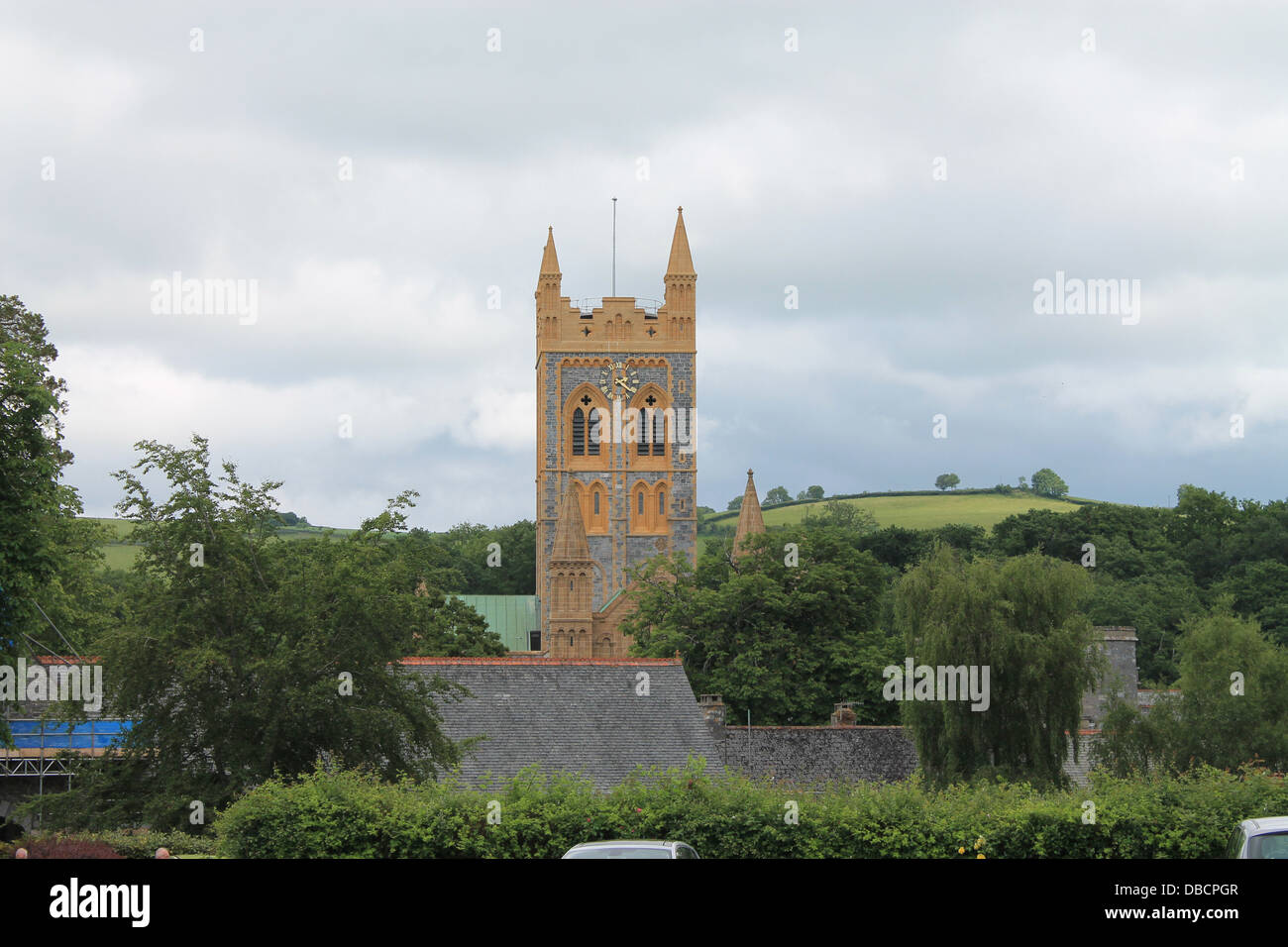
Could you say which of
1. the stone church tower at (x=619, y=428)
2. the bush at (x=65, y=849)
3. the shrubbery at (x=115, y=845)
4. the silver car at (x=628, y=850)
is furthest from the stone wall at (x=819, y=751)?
the stone church tower at (x=619, y=428)

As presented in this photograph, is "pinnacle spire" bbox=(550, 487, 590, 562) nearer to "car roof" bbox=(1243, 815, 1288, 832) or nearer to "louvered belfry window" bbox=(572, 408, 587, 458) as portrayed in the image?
"louvered belfry window" bbox=(572, 408, 587, 458)

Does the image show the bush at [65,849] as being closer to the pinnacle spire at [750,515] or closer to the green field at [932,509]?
the pinnacle spire at [750,515]

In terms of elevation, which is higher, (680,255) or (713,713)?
(680,255)

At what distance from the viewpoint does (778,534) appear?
68.8 metres

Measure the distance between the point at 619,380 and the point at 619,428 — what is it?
294 cm

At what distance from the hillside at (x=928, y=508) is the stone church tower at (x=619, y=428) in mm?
49197

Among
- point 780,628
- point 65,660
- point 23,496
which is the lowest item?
point 65,660

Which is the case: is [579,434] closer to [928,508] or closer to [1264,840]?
[928,508]

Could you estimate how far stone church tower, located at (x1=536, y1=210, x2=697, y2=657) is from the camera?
94.8 metres

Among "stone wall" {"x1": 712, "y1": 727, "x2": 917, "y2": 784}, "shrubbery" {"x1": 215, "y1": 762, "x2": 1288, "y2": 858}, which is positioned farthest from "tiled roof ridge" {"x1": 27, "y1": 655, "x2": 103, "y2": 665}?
"stone wall" {"x1": 712, "y1": 727, "x2": 917, "y2": 784}

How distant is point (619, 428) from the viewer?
9625 cm

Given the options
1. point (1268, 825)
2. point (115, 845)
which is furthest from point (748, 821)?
point (115, 845)

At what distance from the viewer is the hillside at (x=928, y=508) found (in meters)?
152

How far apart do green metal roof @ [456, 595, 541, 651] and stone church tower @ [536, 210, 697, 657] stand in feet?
21.9
